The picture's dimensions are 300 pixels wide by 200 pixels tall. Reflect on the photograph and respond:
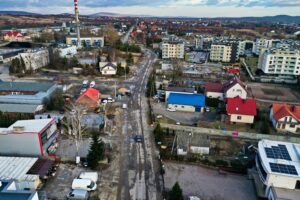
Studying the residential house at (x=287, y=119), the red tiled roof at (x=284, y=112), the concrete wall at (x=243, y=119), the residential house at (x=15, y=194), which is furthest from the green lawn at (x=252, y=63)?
the residential house at (x=15, y=194)

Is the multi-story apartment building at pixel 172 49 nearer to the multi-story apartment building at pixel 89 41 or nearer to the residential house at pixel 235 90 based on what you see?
the multi-story apartment building at pixel 89 41

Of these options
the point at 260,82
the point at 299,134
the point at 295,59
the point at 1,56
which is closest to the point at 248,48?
the point at 295,59

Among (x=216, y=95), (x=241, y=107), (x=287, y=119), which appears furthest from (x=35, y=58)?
(x=287, y=119)

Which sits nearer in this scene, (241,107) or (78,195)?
(78,195)

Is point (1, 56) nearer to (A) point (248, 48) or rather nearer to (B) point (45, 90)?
(B) point (45, 90)

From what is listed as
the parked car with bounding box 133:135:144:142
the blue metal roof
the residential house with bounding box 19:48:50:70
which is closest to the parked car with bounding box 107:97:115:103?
the blue metal roof

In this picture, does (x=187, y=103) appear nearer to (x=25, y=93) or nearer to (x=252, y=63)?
(x=25, y=93)

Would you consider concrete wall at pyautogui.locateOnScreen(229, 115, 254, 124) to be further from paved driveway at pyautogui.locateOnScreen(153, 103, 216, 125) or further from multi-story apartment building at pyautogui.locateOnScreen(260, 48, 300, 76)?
multi-story apartment building at pyautogui.locateOnScreen(260, 48, 300, 76)
